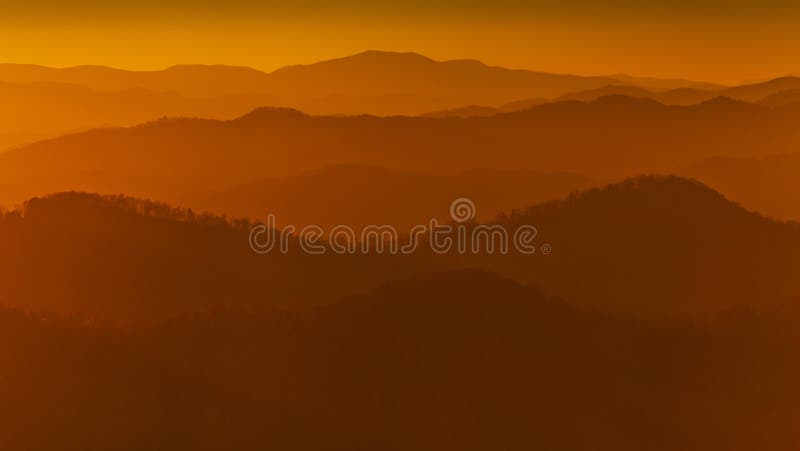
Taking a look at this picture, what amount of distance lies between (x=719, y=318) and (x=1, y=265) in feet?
101

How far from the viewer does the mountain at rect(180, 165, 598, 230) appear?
3027 inches

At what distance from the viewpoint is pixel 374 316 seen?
33438 mm

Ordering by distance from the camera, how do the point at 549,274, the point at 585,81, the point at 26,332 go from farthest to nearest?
the point at 585,81, the point at 549,274, the point at 26,332

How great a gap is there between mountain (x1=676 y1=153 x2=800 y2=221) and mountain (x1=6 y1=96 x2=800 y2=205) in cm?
602

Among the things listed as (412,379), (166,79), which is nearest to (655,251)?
(412,379)

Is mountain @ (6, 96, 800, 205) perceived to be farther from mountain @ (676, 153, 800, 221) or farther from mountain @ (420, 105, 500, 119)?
mountain @ (676, 153, 800, 221)

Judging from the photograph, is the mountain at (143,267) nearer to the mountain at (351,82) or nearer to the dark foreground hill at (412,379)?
the dark foreground hill at (412,379)

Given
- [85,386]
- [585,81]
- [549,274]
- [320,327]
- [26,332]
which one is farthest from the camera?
[585,81]

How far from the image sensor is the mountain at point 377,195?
7688cm

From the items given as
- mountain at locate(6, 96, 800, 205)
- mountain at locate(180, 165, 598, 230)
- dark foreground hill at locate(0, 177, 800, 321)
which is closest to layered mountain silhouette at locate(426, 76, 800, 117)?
mountain at locate(6, 96, 800, 205)

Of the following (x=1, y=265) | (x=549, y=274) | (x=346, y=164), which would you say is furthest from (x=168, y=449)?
(x=346, y=164)

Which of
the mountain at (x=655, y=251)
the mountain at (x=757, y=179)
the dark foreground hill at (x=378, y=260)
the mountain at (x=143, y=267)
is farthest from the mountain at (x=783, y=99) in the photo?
the mountain at (x=143, y=267)

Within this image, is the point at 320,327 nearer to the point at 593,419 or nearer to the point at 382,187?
the point at 593,419

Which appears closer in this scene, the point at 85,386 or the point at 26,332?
the point at 85,386
